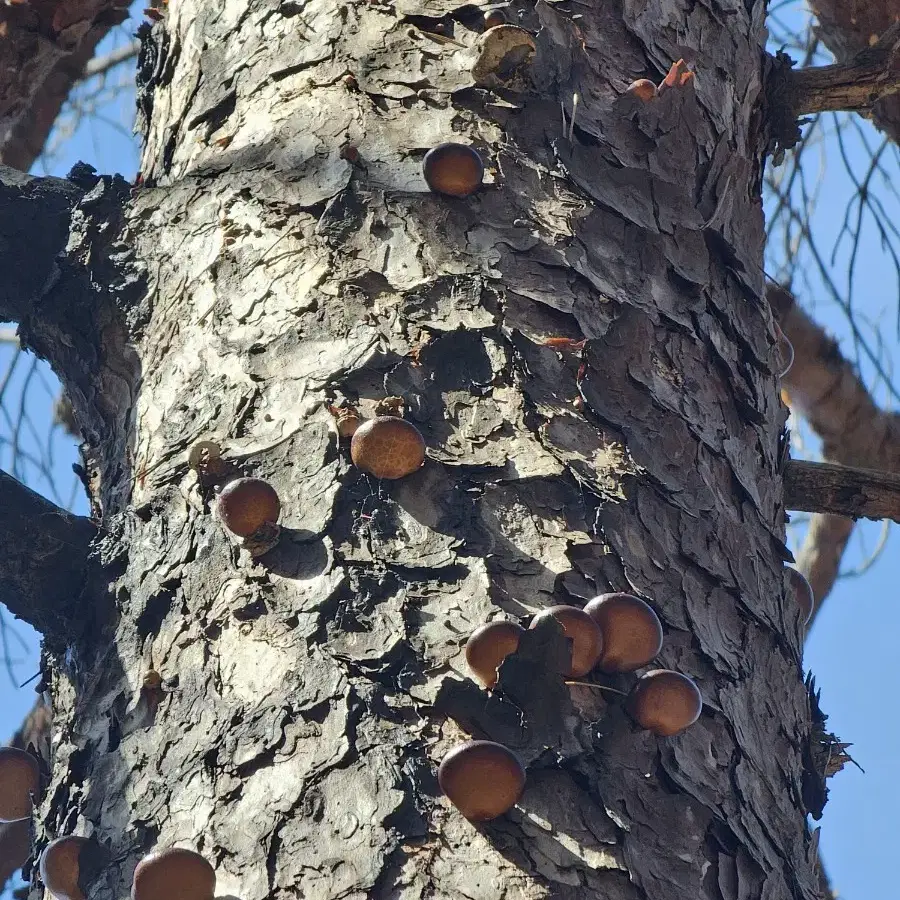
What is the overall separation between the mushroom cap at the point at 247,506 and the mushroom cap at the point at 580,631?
40 centimetres

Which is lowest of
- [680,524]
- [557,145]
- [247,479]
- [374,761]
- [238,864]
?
[238,864]

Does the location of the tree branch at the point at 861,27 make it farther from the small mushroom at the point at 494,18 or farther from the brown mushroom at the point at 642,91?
the small mushroom at the point at 494,18

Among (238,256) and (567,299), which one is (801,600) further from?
(238,256)

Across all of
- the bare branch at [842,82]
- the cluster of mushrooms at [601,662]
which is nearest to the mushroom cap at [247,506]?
the cluster of mushrooms at [601,662]

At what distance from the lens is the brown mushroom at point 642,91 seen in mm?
2307

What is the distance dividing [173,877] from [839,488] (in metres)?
1.66

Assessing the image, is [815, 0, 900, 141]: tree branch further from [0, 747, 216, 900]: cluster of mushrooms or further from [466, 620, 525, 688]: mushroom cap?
[0, 747, 216, 900]: cluster of mushrooms

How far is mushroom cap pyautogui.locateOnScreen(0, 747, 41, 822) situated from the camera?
1978mm

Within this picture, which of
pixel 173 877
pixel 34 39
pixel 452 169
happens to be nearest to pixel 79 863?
pixel 173 877

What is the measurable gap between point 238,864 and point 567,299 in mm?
994

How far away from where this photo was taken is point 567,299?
1970 mm

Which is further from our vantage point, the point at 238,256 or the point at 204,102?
the point at 204,102

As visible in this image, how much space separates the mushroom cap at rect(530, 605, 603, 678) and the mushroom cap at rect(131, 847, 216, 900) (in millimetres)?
492

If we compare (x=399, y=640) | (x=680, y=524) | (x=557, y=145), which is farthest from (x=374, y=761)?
(x=557, y=145)
